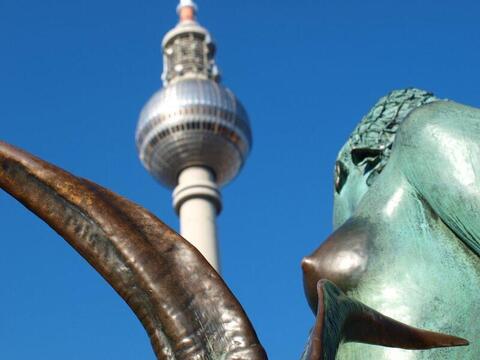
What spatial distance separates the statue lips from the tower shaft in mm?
45685

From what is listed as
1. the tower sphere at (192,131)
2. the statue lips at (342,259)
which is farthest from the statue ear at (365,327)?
the tower sphere at (192,131)

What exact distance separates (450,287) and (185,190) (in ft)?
161

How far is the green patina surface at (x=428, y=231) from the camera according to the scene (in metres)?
2.65

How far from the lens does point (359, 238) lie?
9.41 ft

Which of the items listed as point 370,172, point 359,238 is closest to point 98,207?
point 359,238

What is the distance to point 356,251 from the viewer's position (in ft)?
9.29

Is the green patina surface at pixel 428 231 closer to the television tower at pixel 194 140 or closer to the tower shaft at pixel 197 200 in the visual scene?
the tower shaft at pixel 197 200

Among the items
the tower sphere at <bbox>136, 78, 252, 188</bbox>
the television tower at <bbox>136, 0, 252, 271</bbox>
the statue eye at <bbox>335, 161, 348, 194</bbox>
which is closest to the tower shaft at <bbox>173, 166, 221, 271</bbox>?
the television tower at <bbox>136, 0, 252, 271</bbox>

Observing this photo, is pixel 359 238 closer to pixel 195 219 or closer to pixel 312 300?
pixel 312 300

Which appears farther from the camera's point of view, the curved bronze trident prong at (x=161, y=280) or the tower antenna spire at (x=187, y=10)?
the tower antenna spire at (x=187, y=10)

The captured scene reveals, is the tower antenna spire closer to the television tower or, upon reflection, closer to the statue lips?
the television tower

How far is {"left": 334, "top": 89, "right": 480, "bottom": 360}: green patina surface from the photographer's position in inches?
104

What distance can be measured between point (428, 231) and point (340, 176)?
67 cm

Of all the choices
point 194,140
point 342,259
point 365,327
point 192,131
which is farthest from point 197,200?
point 365,327
